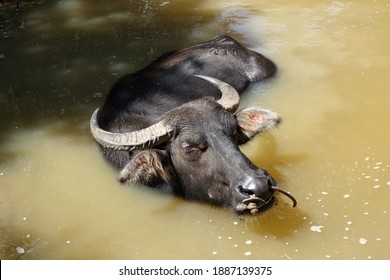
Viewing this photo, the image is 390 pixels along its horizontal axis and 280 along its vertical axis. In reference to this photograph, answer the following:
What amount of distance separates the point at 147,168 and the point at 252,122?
2.92 ft

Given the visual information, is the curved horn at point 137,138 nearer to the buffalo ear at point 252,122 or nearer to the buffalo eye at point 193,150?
the buffalo eye at point 193,150

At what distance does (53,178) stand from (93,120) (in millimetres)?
635

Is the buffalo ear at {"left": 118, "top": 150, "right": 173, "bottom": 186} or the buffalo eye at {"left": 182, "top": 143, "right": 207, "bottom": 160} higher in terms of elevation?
the buffalo eye at {"left": 182, "top": 143, "right": 207, "bottom": 160}

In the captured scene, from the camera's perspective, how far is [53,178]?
A: 4293 mm

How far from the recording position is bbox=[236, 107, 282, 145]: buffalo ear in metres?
4.06

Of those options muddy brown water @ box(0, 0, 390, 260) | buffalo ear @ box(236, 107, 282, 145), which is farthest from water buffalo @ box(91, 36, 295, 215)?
muddy brown water @ box(0, 0, 390, 260)

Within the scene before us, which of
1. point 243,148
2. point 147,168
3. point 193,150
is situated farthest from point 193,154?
point 243,148

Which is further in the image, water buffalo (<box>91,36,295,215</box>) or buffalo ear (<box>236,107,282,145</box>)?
buffalo ear (<box>236,107,282,145</box>)

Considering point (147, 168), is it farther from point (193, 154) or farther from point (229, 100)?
point (229, 100)

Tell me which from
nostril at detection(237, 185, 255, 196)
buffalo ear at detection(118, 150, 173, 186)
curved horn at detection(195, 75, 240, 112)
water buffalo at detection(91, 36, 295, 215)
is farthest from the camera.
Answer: curved horn at detection(195, 75, 240, 112)

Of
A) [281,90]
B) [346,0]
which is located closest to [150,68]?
[281,90]

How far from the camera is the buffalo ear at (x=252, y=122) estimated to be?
4.06 metres

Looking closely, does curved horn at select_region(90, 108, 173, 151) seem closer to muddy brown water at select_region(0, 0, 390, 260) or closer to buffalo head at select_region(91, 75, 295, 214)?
buffalo head at select_region(91, 75, 295, 214)

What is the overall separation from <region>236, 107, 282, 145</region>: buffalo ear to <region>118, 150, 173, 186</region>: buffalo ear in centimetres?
63
